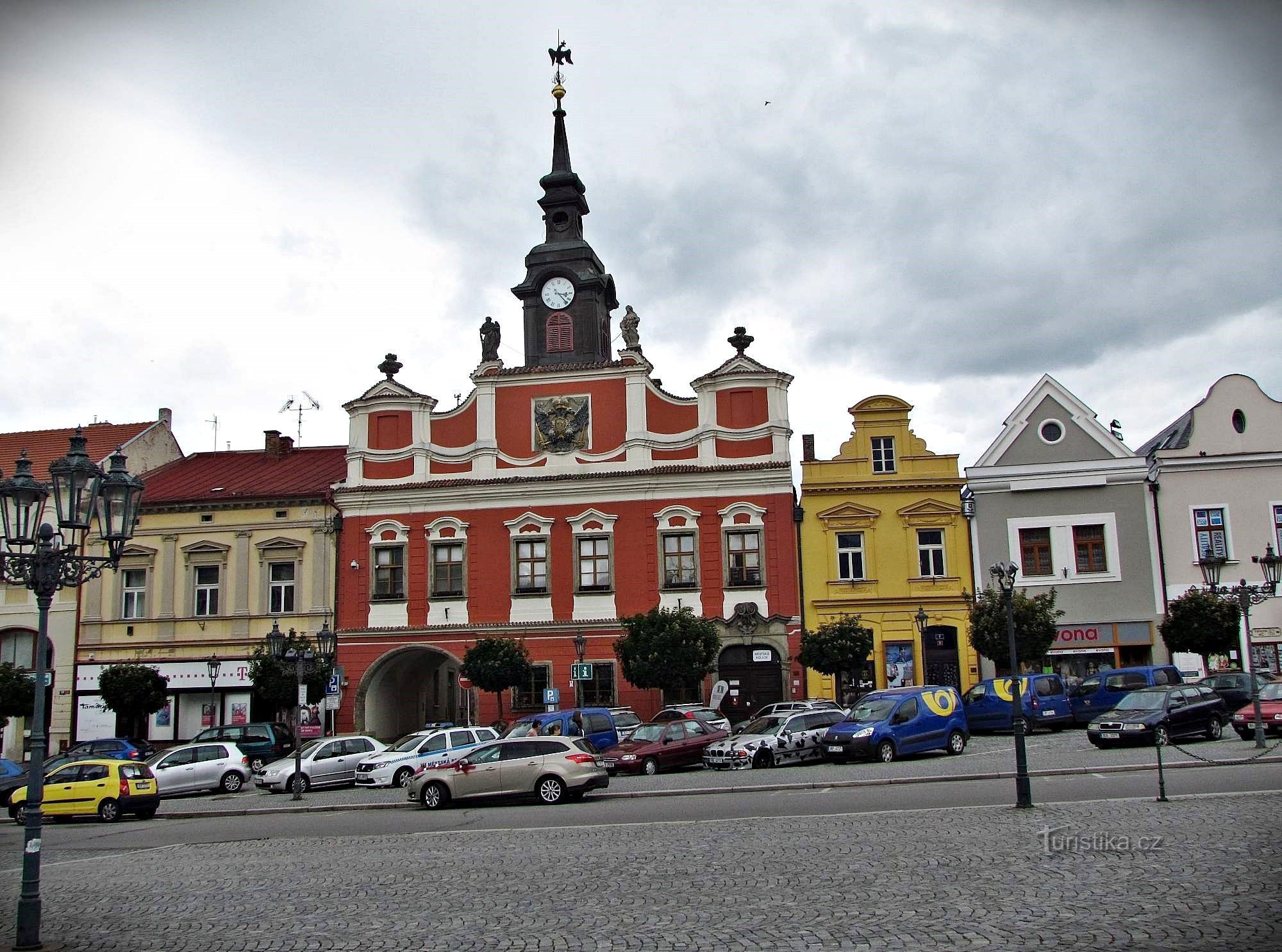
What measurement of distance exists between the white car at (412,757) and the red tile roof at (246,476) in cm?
1560

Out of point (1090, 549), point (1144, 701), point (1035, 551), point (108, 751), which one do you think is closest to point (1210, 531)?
point (1090, 549)

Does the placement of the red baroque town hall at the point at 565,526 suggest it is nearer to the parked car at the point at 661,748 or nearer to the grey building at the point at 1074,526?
the grey building at the point at 1074,526

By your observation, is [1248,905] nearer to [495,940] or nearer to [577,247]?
[495,940]

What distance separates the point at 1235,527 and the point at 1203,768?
2086 cm

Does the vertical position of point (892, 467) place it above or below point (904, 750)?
above

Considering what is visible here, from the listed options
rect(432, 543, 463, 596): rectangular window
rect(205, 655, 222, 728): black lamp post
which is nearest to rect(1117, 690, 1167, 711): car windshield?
rect(432, 543, 463, 596): rectangular window

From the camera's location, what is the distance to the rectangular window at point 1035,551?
129 feet

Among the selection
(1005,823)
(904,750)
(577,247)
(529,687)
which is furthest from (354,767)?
(577,247)

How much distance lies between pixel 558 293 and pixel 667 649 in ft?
53.4

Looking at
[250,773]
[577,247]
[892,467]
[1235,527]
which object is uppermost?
[577,247]

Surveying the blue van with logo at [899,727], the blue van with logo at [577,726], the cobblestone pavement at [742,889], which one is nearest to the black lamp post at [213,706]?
the blue van with logo at [577,726]

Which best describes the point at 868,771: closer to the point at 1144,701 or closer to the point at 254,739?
the point at 1144,701

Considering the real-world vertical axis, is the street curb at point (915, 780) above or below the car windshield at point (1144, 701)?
below

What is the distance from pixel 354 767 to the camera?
2945cm
